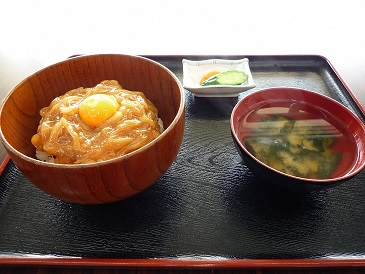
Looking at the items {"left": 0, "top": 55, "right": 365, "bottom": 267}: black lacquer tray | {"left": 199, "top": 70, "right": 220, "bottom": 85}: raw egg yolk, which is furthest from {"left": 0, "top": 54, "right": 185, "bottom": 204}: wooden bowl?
{"left": 199, "top": 70, "right": 220, "bottom": 85}: raw egg yolk

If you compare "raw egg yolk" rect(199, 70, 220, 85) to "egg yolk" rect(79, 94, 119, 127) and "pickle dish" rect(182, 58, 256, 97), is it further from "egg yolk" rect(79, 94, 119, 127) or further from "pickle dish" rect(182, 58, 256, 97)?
"egg yolk" rect(79, 94, 119, 127)

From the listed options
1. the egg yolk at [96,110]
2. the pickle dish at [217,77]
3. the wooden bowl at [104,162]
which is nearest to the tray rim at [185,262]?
the wooden bowl at [104,162]

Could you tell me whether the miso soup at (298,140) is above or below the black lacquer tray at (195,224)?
above

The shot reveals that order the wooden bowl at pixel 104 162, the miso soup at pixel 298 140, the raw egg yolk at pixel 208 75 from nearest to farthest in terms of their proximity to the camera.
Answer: the wooden bowl at pixel 104 162, the miso soup at pixel 298 140, the raw egg yolk at pixel 208 75

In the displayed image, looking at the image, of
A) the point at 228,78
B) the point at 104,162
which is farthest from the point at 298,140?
the point at 104,162

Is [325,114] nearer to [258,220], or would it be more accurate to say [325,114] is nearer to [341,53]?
[258,220]

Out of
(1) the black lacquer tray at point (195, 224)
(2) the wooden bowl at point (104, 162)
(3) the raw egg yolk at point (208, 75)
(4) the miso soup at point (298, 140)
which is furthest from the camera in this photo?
(3) the raw egg yolk at point (208, 75)

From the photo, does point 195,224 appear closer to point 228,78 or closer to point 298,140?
point 298,140

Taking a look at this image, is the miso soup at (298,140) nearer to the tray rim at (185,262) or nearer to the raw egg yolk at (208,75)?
the tray rim at (185,262)
